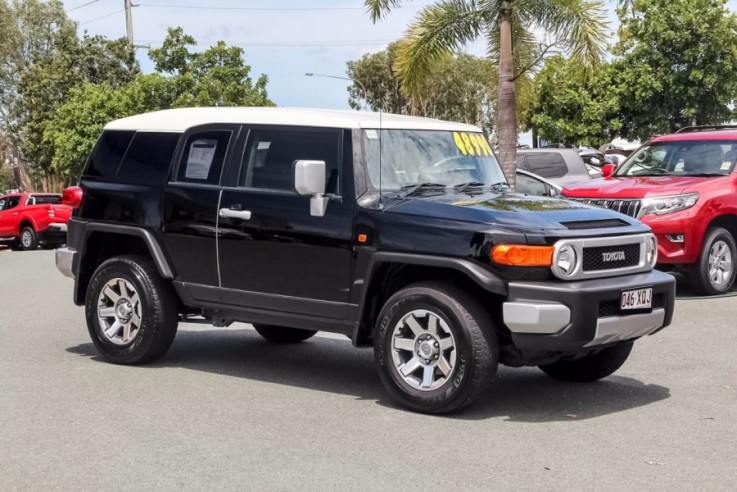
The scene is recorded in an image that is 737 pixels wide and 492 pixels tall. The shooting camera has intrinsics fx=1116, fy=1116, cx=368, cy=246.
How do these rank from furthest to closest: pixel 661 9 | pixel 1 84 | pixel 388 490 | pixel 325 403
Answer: pixel 1 84
pixel 661 9
pixel 325 403
pixel 388 490

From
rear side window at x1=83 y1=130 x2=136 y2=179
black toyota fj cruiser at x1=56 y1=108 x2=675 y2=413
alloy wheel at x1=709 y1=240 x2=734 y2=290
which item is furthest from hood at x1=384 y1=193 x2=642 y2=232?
alloy wheel at x1=709 y1=240 x2=734 y2=290

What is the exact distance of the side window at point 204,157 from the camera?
7836 millimetres

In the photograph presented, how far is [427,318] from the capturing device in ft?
21.9

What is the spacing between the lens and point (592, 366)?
7.62 m

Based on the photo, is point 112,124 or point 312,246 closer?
point 312,246

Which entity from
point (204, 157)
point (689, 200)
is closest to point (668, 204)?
point (689, 200)

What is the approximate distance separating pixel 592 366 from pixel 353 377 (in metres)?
1.71

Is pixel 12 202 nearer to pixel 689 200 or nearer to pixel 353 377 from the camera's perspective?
pixel 689 200

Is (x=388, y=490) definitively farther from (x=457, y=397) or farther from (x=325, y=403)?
(x=325, y=403)

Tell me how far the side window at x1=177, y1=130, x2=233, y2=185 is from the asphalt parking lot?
4.73 ft

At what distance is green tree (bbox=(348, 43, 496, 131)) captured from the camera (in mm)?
64000

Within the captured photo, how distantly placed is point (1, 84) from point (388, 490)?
2494 inches

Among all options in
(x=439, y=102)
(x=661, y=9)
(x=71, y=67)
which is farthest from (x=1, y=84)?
(x=661, y=9)

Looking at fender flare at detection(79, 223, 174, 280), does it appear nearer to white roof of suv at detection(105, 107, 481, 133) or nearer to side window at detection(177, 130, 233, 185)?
side window at detection(177, 130, 233, 185)
